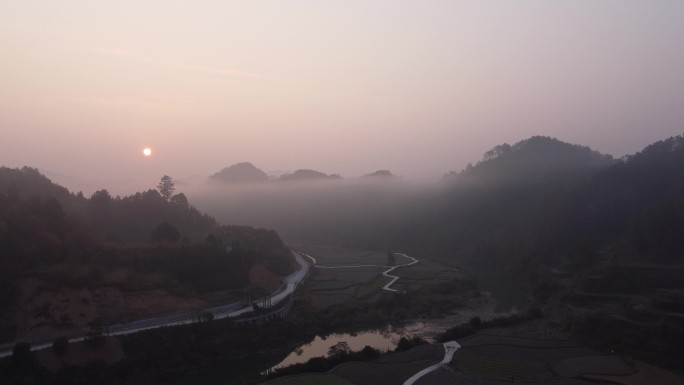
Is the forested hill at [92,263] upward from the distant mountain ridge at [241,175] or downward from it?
downward

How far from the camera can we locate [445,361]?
75.3ft

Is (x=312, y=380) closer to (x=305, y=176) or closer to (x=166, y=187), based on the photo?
(x=166, y=187)

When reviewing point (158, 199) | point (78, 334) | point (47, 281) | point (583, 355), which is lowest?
point (583, 355)

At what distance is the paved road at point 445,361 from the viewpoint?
21.0m

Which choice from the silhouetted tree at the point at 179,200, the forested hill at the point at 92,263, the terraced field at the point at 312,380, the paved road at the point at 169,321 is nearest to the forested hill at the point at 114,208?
the forested hill at the point at 92,263

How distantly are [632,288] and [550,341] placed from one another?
35.6 ft

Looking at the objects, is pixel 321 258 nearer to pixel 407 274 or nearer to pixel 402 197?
pixel 407 274

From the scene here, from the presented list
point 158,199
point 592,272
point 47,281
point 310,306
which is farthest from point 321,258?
point 47,281

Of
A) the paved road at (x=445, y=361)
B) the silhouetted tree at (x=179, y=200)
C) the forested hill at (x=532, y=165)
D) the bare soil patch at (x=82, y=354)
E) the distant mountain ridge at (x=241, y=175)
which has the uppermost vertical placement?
the distant mountain ridge at (x=241, y=175)

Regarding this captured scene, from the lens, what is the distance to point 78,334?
2550 centimetres

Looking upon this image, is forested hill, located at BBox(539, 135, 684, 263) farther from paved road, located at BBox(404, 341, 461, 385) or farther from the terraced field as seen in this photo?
the terraced field

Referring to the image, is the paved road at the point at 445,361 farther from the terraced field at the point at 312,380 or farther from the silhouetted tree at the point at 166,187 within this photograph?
the silhouetted tree at the point at 166,187

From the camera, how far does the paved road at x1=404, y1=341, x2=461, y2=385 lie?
2101cm

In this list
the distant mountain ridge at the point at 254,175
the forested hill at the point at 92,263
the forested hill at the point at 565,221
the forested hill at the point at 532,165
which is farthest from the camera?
the distant mountain ridge at the point at 254,175
